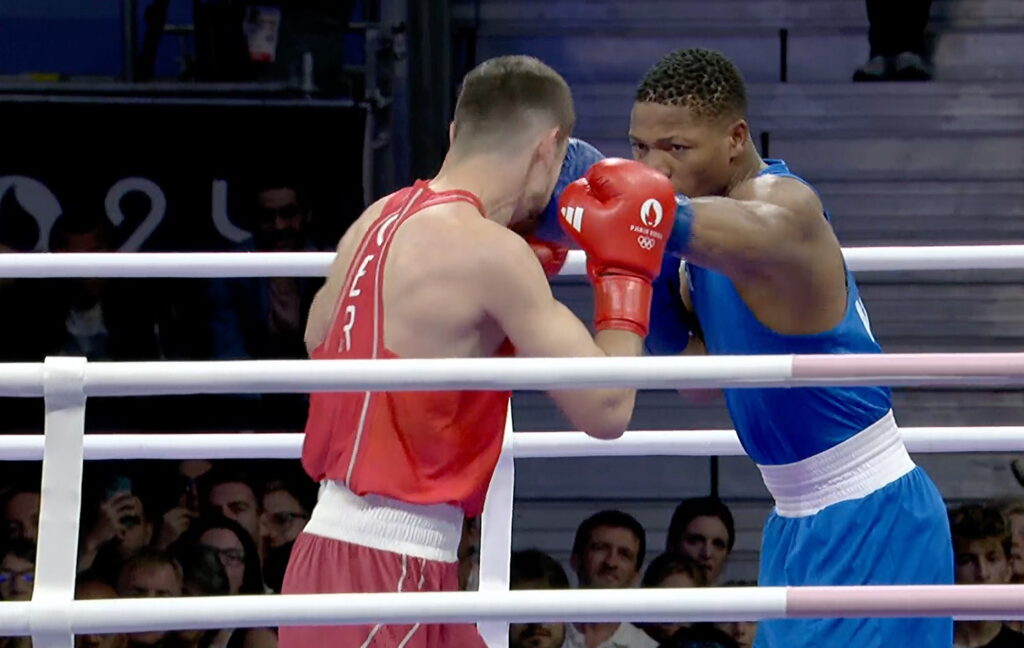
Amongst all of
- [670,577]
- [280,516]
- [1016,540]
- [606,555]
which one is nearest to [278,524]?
[280,516]

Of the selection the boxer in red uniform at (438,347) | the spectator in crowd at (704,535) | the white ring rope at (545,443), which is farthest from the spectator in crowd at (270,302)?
the boxer in red uniform at (438,347)

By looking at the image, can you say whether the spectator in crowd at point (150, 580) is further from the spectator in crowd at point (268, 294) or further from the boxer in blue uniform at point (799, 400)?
the boxer in blue uniform at point (799, 400)

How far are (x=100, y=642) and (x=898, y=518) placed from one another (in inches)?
87.9

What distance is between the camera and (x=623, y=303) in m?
2.30

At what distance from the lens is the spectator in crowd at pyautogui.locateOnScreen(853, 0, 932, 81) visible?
18.2 ft

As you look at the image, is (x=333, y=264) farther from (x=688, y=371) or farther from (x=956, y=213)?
(x=956, y=213)

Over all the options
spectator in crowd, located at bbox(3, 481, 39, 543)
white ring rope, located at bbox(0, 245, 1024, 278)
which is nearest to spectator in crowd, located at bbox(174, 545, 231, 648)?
spectator in crowd, located at bbox(3, 481, 39, 543)

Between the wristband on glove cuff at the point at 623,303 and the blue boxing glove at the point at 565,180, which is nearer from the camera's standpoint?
the wristband on glove cuff at the point at 623,303

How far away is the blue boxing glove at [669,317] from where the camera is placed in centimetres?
288

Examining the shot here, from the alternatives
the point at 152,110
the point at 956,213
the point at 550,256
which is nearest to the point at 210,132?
the point at 152,110

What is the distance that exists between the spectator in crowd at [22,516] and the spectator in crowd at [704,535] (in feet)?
5.77

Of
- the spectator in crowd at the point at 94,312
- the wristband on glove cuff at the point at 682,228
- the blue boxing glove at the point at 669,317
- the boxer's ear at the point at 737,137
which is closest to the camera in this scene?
the wristband on glove cuff at the point at 682,228

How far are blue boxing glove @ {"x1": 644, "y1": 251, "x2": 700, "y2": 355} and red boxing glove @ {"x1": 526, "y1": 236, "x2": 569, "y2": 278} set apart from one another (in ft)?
0.89

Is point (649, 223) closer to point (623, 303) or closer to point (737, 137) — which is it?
point (623, 303)
